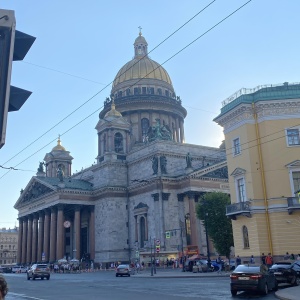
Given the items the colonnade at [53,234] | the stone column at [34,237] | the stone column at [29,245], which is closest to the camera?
the colonnade at [53,234]

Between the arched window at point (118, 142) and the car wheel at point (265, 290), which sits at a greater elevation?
the arched window at point (118, 142)

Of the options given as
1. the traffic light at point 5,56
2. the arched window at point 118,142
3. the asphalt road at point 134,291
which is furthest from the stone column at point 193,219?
the traffic light at point 5,56

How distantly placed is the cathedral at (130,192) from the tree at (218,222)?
5.15 metres

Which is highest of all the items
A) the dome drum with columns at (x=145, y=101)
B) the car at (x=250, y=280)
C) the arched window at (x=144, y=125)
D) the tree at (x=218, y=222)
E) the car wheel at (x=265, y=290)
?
the dome drum with columns at (x=145, y=101)

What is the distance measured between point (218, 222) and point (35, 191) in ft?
136

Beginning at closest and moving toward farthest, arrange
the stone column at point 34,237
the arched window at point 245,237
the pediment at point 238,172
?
1. the arched window at point 245,237
2. the pediment at point 238,172
3. the stone column at point 34,237

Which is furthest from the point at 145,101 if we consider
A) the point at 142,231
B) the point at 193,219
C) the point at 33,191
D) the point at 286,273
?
the point at 286,273

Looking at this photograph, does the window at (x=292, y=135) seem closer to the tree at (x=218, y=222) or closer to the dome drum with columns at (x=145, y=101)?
the tree at (x=218, y=222)

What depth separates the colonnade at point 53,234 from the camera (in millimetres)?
68000

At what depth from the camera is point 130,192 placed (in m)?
67.9

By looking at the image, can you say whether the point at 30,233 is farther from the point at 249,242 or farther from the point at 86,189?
the point at 249,242

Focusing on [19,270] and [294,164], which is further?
[19,270]

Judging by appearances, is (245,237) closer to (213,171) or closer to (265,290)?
(265,290)

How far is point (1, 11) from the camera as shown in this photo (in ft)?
12.8
